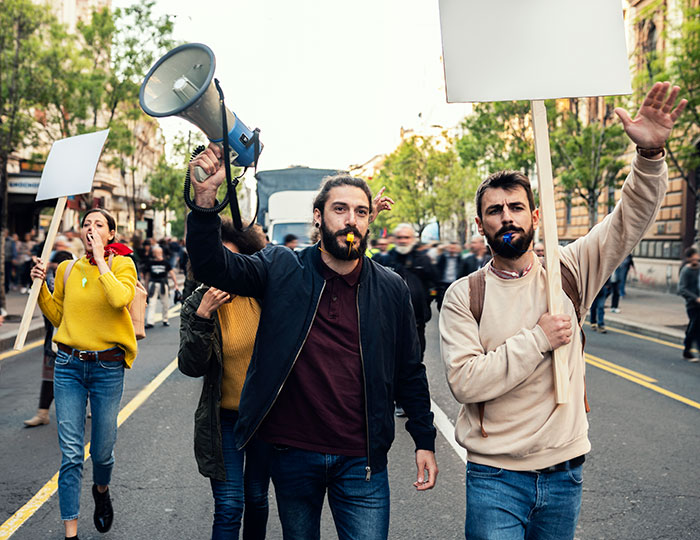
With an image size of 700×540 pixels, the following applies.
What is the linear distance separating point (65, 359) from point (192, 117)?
8.02 feet

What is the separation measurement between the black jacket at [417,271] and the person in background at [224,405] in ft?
12.9

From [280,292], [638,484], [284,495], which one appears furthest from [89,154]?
[638,484]

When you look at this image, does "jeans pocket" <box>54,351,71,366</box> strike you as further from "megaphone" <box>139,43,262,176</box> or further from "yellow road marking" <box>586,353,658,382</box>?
"yellow road marking" <box>586,353,658,382</box>

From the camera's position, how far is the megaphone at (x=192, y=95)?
7.38ft

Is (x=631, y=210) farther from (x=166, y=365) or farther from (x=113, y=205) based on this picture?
(x=113, y=205)

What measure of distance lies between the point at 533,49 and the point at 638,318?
1449cm

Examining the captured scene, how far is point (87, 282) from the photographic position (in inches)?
169

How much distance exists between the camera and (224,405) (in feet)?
11.3

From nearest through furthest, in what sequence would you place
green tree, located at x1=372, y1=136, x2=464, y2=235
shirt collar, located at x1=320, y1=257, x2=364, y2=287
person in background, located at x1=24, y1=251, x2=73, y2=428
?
1. shirt collar, located at x1=320, y1=257, x2=364, y2=287
2. person in background, located at x1=24, y1=251, x2=73, y2=428
3. green tree, located at x1=372, y1=136, x2=464, y2=235

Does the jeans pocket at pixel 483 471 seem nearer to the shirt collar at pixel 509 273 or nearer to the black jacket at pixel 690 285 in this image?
the shirt collar at pixel 509 273

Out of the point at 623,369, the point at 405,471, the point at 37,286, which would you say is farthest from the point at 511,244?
the point at 623,369

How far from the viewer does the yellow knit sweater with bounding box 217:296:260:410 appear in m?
3.46

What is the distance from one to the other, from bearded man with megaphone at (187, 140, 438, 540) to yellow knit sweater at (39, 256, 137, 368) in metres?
1.70

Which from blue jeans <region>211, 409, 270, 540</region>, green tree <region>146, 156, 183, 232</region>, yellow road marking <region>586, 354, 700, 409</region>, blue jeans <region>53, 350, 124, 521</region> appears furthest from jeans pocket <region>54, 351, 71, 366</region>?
green tree <region>146, 156, 183, 232</region>
